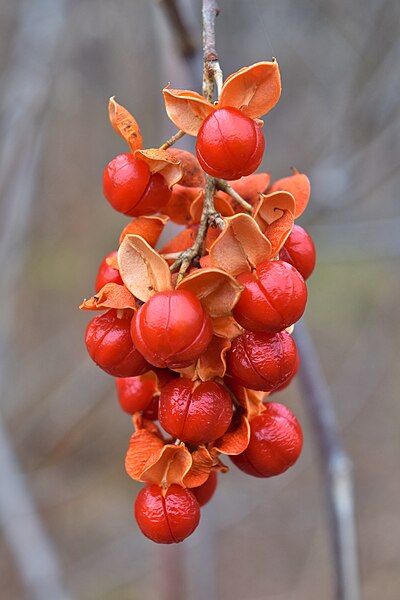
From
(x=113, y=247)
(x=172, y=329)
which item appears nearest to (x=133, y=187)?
(x=172, y=329)

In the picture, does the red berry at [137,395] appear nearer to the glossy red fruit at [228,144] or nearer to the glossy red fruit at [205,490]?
the glossy red fruit at [205,490]

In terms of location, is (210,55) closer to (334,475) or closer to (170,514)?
(170,514)

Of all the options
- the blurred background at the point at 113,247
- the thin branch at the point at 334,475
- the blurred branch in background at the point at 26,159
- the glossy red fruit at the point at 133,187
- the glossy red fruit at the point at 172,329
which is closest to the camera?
the glossy red fruit at the point at 172,329

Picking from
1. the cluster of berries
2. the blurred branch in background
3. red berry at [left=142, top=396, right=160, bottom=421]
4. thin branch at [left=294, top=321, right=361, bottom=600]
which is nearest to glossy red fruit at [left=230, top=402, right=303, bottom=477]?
the cluster of berries

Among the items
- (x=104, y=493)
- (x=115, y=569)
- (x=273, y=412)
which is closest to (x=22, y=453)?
(x=104, y=493)

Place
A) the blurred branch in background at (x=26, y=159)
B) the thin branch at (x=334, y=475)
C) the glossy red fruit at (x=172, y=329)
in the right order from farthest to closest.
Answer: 1. the blurred branch in background at (x=26, y=159)
2. the thin branch at (x=334, y=475)
3. the glossy red fruit at (x=172, y=329)

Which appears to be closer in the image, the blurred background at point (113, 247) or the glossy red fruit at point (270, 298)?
the glossy red fruit at point (270, 298)

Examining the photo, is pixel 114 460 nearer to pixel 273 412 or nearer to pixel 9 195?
pixel 9 195

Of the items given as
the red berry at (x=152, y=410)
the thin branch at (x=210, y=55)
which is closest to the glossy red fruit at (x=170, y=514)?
Result: the red berry at (x=152, y=410)
